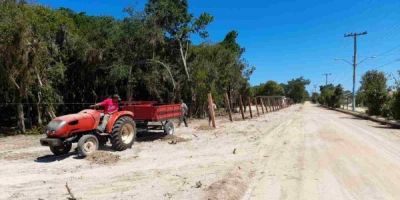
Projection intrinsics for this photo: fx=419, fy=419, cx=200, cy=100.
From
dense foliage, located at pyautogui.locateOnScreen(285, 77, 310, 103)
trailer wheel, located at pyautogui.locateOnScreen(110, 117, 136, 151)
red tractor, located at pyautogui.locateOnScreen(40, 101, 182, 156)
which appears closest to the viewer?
red tractor, located at pyautogui.locateOnScreen(40, 101, 182, 156)

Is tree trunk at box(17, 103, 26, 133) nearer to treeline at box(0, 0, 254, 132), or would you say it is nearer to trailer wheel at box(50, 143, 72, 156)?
treeline at box(0, 0, 254, 132)

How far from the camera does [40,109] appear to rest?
2131 centimetres

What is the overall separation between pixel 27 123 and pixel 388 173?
1859 centimetres

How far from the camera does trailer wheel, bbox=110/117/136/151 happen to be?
12.6m

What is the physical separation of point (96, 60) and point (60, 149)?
13.5m

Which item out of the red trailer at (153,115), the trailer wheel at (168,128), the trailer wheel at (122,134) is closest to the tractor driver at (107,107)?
the trailer wheel at (122,134)

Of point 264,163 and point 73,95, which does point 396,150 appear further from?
point 73,95

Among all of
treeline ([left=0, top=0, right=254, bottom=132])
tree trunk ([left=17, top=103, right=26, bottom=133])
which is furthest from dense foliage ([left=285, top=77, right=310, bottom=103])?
tree trunk ([left=17, top=103, right=26, bottom=133])

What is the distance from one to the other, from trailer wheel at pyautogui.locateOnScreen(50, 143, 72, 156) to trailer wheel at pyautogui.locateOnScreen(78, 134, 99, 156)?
0.76m

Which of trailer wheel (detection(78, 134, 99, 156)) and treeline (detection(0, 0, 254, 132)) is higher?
treeline (detection(0, 0, 254, 132))

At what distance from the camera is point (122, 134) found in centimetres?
1334

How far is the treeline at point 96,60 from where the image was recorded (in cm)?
1867

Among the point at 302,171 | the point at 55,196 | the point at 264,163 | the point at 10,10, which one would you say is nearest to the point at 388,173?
the point at 302,171

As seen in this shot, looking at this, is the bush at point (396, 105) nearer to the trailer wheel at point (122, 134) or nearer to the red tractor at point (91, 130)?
the red tractor at point (91, 130)
